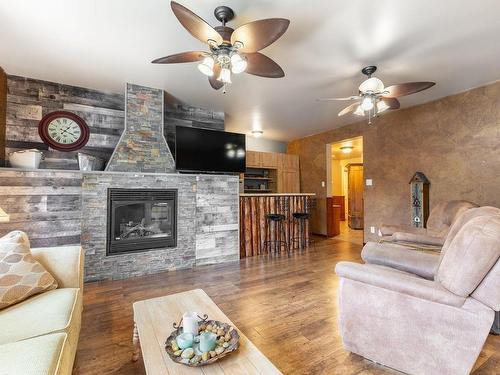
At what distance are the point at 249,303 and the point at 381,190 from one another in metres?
3.64

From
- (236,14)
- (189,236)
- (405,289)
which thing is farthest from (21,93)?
(405,289)

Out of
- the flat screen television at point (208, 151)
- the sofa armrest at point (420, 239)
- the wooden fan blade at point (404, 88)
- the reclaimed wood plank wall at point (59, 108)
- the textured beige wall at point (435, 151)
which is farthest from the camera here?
the flat screen television at point (208, 151)

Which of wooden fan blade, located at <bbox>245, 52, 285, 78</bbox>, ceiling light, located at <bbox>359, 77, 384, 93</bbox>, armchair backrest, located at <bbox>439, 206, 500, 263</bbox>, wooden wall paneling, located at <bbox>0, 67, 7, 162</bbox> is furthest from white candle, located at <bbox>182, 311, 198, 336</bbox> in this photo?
wooden wall paneling, located at <bbox>0, 67, 7, 162</bbox>

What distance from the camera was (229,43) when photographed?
1.99 meters

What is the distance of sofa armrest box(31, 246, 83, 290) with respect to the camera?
1730mm

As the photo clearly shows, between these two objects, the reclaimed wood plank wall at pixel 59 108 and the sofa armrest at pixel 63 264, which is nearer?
the sofa armrest at pixel 63 264

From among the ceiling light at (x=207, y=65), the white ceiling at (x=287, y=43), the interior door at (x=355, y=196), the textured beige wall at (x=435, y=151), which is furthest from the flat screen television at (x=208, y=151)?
the interior door at (x=355, y=196)

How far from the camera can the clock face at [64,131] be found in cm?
344

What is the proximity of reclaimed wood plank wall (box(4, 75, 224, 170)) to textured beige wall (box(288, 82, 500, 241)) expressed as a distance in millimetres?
4083

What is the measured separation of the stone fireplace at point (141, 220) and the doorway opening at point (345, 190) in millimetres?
4082

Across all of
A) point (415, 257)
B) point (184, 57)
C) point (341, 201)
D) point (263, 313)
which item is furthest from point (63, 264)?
point (341, 201)

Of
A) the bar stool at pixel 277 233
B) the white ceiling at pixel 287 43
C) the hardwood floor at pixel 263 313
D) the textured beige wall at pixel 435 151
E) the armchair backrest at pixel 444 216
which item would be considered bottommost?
the hardwood floor at pixel 263 313

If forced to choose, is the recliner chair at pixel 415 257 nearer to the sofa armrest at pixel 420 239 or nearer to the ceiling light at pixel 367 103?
the sofa armrest at pixel 420 239

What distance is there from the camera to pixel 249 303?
247 centimetres
